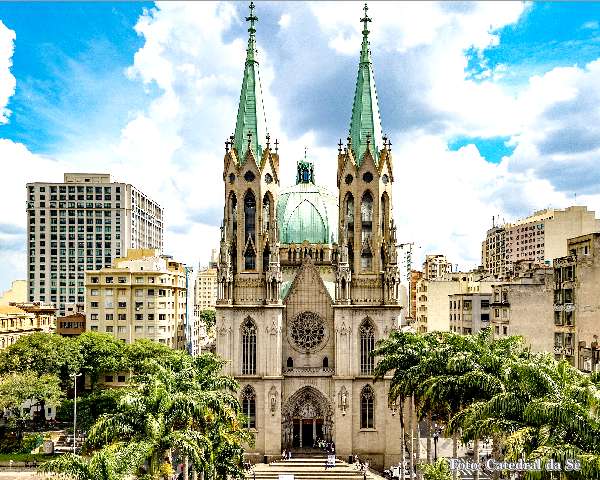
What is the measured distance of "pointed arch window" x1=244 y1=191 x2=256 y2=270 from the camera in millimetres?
63906

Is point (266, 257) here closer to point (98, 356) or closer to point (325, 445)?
point (325, 445)

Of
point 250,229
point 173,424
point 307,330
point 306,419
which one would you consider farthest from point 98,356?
point 173,424

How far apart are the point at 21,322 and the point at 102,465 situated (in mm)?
84946

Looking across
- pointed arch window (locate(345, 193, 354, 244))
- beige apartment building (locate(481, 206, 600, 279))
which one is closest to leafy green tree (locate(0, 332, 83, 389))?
pointed arch window (locate(345, 193, 354, 244))

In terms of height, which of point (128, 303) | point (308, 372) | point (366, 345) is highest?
point (128, 303)

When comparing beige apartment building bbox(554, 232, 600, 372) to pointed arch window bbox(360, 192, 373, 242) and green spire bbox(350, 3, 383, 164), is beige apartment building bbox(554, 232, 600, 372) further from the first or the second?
green spire bbox(350, 3, 383, 164)

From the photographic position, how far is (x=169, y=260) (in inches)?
4461

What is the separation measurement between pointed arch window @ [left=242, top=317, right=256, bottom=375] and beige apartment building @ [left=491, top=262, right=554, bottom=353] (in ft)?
108

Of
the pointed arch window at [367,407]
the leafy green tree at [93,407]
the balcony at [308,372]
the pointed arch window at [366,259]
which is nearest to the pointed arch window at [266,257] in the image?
the pointed arch window at [366,259]

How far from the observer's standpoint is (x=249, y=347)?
6256cm

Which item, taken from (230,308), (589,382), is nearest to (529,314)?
(230,308)

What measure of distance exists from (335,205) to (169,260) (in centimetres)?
5059

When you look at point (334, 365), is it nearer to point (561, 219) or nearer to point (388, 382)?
point (388, 382)

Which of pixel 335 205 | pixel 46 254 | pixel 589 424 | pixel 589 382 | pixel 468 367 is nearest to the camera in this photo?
pixel 589 424
